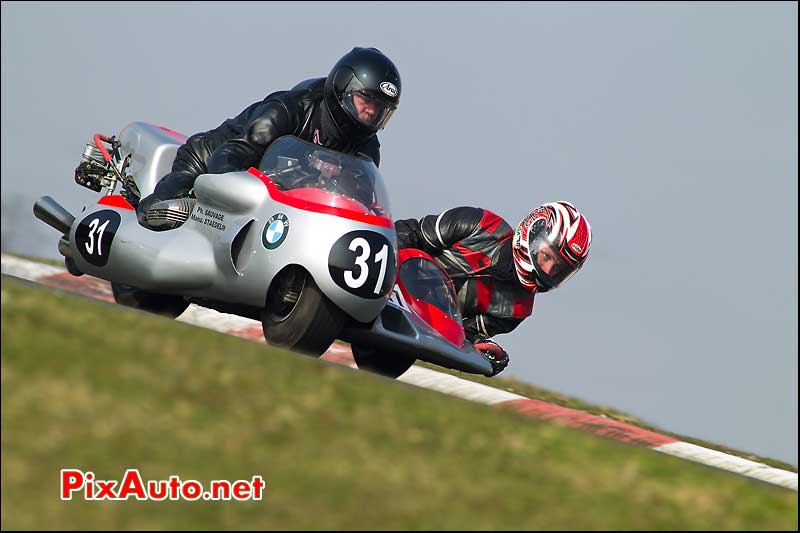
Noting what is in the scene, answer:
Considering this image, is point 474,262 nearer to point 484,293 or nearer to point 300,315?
point 484,293

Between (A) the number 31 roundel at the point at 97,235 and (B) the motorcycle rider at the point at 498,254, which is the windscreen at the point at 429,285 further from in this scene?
(A) the number 31 roundel at the point at 97,235

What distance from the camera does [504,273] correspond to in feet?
33.9

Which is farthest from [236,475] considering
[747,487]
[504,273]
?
[504,273]

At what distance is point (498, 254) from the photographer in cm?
1037

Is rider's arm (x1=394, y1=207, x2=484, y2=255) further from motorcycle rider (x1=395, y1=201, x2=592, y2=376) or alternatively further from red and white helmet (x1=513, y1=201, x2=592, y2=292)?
red and white helmet (x1=513, y1=201, x2=592, y2=292)

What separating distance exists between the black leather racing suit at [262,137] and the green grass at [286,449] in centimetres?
303

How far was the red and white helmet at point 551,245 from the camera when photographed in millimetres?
10086

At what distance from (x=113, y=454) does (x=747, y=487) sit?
2753 millimetres

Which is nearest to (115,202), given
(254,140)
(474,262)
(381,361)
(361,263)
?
(254,140)

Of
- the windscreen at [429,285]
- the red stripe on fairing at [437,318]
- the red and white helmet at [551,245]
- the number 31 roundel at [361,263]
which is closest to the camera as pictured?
the number 31 roundel at [361,263]

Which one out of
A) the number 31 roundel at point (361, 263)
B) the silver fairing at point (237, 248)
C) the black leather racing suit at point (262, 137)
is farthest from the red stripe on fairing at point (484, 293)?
the number 31 roundel at point (361, 263)

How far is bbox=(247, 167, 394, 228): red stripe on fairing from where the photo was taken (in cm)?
783

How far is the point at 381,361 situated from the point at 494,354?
90 centimetres

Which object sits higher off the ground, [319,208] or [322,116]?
[322,116]
